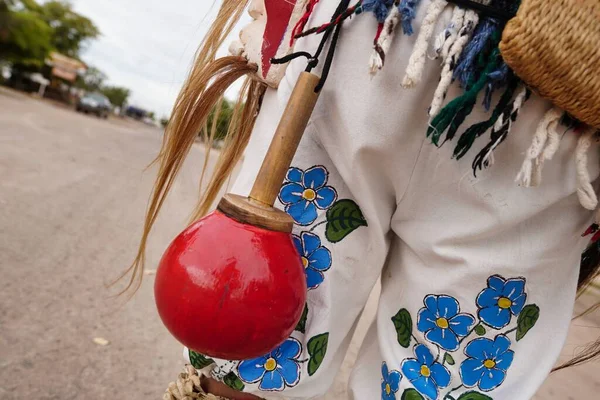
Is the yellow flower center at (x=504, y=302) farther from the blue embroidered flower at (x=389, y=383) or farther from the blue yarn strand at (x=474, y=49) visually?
the blue yarn strand at (x=474, y=49)

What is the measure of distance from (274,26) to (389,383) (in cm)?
52

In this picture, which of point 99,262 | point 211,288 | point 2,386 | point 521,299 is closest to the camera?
point 211,288

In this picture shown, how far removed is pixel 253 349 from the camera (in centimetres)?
50

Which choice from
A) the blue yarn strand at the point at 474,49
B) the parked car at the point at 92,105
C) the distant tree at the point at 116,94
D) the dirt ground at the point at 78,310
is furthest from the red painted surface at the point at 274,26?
the distant tree at the point at 116,94

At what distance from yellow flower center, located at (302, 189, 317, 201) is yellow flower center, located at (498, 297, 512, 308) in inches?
10.6

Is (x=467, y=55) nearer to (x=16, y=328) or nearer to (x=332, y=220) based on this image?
(x=332, y=220)

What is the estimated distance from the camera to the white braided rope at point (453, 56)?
1.56 ft

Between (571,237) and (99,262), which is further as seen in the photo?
(99,262)

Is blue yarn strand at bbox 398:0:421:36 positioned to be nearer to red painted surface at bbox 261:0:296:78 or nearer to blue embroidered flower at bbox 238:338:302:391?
red painted surface at bbox 261:0:296:78

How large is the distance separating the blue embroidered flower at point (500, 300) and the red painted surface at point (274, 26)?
1.35 feet

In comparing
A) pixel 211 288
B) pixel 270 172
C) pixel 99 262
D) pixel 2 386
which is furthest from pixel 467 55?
pixel 99 262

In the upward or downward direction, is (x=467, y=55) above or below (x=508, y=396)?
above

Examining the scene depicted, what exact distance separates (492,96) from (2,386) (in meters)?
1.20

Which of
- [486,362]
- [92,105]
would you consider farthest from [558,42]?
[92,105]
